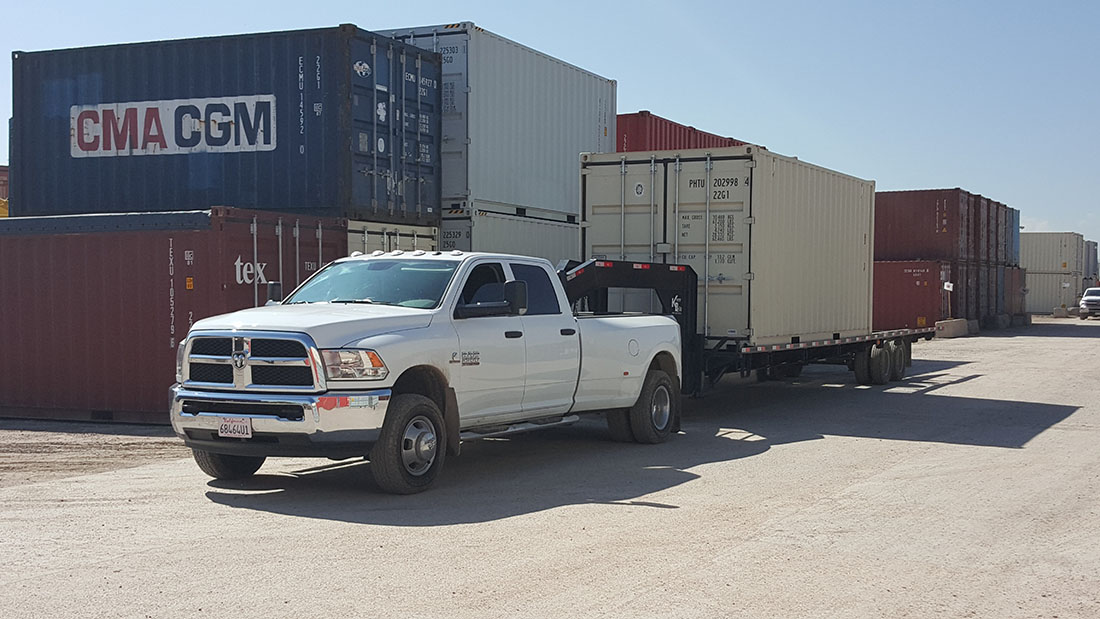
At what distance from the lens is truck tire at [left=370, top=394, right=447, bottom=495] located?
28.4 ft

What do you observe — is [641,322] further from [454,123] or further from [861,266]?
[861,266]

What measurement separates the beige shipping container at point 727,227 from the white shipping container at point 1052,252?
54363 mm

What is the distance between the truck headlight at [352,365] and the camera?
8.39m

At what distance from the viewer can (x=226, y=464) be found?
31.1ft

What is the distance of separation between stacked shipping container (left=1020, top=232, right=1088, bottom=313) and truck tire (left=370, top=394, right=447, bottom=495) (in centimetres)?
6333

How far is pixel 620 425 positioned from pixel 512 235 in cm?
744

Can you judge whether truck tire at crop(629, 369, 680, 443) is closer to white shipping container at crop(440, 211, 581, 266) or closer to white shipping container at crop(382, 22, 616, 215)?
white shipping container at crop(440, 211, 581, 266)

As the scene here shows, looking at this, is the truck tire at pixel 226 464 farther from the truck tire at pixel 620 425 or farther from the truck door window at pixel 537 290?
the truck tire at pixel 620 425

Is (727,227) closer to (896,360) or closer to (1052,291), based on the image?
(896,360)

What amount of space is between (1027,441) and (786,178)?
16.7ft

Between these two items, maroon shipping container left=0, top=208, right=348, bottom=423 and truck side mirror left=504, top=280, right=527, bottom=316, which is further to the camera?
maroon shipping container left=0, top=208, right=348, bottom=423

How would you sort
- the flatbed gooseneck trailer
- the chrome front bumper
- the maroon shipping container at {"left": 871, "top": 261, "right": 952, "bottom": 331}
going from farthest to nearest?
the maroon shipping container at {"left": 871, "top": 261, "right": 952, "bottom": 331} → the flatbed gooseneck trailer → the chrome front bumper

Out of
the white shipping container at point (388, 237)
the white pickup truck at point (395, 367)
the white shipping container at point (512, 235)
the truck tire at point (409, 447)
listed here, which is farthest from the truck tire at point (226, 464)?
the white shipping container at point (512, 235)

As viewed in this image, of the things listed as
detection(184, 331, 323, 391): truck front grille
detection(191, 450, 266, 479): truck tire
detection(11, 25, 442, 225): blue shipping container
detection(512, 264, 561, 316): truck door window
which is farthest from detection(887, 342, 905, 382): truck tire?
detection(184, 331, 323, 391): truck front grille
